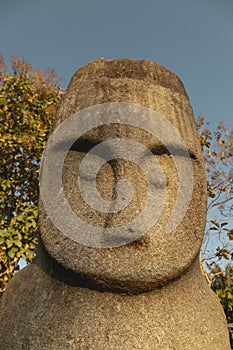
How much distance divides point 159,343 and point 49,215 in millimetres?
800

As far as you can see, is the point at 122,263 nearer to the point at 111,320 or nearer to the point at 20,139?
the point at 111,320

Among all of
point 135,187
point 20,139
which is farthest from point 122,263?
point 20,139

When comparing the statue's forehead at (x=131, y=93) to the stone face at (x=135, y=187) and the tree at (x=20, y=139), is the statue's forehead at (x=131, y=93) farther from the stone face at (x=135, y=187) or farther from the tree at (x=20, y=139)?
the tree at (x=20, y=139)

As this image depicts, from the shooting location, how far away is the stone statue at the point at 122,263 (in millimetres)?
1565

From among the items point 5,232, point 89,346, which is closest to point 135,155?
point 89,346

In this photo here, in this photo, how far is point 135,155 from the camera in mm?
1812

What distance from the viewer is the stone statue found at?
1565 mm

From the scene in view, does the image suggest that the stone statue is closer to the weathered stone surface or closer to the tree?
the weathered stone surface

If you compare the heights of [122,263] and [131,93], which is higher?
[131,93]

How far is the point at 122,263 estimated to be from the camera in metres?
1.60

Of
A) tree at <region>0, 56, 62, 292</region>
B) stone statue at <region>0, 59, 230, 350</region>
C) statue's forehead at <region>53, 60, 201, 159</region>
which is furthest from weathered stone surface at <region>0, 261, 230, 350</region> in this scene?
tree at <region>0, 56, 62, 292</region>

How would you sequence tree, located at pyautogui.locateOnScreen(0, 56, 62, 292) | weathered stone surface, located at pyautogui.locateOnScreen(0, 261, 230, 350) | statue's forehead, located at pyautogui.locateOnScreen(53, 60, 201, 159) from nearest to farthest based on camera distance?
weathered stone surface, located at pyautogui.locateOnScreen(0, 261, 230, 350) < statue's forehead, located at pyautogui.locateOnScreen(53, 60, 201, 159) < tree, located at pyautogui.locateOnScreen(0, 56, 62, 292)

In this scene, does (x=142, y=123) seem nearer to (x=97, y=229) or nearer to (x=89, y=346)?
(x=97, y=229)

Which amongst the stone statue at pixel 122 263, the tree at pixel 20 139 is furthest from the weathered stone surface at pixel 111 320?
the tree at pixel 20 139
